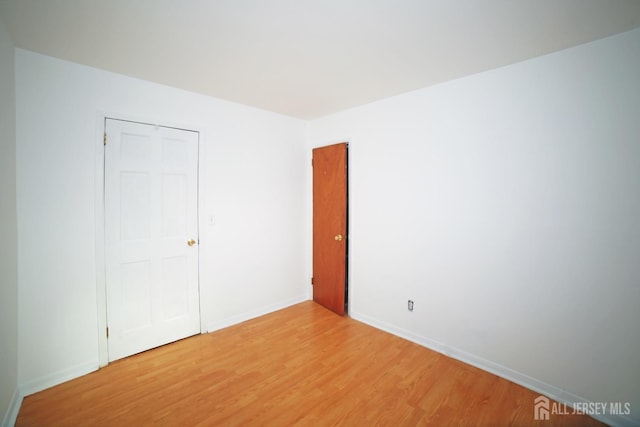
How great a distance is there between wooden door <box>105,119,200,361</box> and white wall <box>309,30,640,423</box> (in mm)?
2042

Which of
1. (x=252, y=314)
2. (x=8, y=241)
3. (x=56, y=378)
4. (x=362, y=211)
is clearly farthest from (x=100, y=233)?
(x=362, y=211)

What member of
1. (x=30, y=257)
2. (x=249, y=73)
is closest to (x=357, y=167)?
(x=249, y=73)

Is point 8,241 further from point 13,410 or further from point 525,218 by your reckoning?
point 525,218

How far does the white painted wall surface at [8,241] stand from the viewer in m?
1.62

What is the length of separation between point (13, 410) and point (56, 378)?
1.09ft

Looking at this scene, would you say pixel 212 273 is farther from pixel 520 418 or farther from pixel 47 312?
pixel 520 418

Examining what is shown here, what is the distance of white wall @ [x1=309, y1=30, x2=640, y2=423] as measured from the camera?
1.71m

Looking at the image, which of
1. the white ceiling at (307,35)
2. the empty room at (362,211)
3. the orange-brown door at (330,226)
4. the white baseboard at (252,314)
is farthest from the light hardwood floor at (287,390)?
the white ceiling at (307,35)

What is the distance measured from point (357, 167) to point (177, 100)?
2.00 meters

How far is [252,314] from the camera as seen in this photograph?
3.25 metres

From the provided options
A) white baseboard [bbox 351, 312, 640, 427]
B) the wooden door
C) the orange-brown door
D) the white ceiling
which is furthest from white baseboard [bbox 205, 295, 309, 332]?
the white ceiling

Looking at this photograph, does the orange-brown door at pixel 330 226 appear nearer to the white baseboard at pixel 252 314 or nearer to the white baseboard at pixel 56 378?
the white baseboard at pixel 252 314

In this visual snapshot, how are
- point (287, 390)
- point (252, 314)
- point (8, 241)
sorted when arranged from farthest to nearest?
point (252, 314) → point (287, 390) → point (8, 241)

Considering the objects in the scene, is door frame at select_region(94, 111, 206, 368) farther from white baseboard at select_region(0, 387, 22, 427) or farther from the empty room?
white baseboard at select_region(0, 387, 22, 427)
